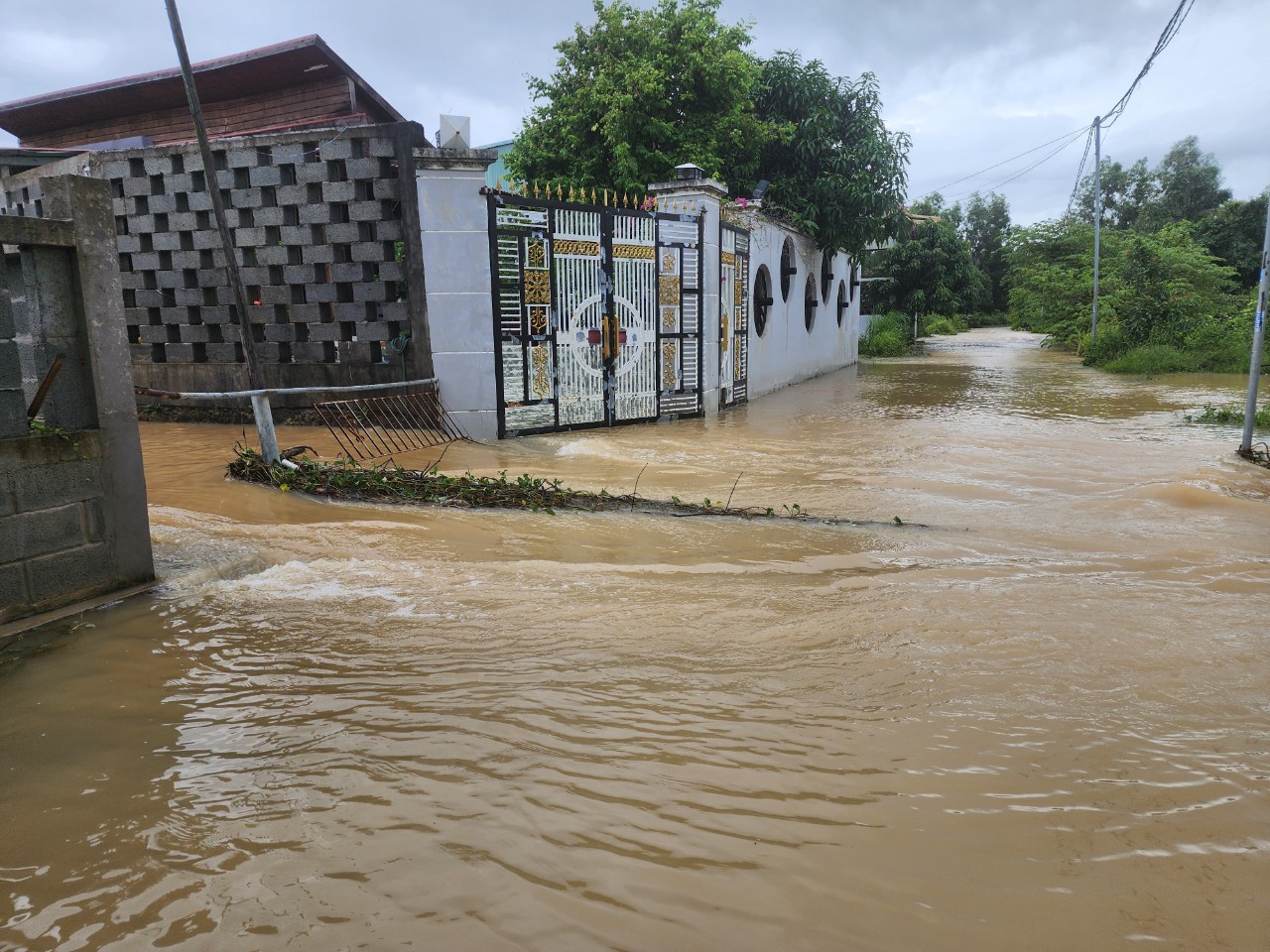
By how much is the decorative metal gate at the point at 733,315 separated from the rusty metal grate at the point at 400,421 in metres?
4.66

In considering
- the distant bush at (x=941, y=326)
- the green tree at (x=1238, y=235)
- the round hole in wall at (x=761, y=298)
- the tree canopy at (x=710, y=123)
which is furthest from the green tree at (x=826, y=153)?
the distant bush at (x=941, y=326)

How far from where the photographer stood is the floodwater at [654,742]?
1.98m

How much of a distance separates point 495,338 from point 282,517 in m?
3.94

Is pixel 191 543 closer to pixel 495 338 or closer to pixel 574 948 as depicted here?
pixel 574 948

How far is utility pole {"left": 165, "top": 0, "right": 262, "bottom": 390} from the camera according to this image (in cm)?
888

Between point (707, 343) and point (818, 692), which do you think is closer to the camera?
point (818, 692)

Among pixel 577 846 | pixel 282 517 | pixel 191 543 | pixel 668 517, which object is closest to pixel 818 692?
pixel 577 846

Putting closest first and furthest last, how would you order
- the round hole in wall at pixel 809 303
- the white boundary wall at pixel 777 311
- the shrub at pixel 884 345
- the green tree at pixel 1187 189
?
the white boundary wall at pixel 777 311, the round hole in wall at pixel 809 303, the shrub at pixel 884 345, the green tree at pixel 1187 189

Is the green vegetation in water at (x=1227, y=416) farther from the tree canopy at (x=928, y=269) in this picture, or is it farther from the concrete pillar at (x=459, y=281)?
the tree canopy at (x=928, y=269)

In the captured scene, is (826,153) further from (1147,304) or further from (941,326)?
(941,326)

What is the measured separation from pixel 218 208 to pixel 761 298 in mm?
8996

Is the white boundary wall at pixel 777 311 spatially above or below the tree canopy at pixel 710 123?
below

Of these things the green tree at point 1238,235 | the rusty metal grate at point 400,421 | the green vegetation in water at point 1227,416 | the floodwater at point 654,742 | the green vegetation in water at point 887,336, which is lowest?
the floodwater at point 654,742

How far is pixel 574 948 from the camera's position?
1864 mm
